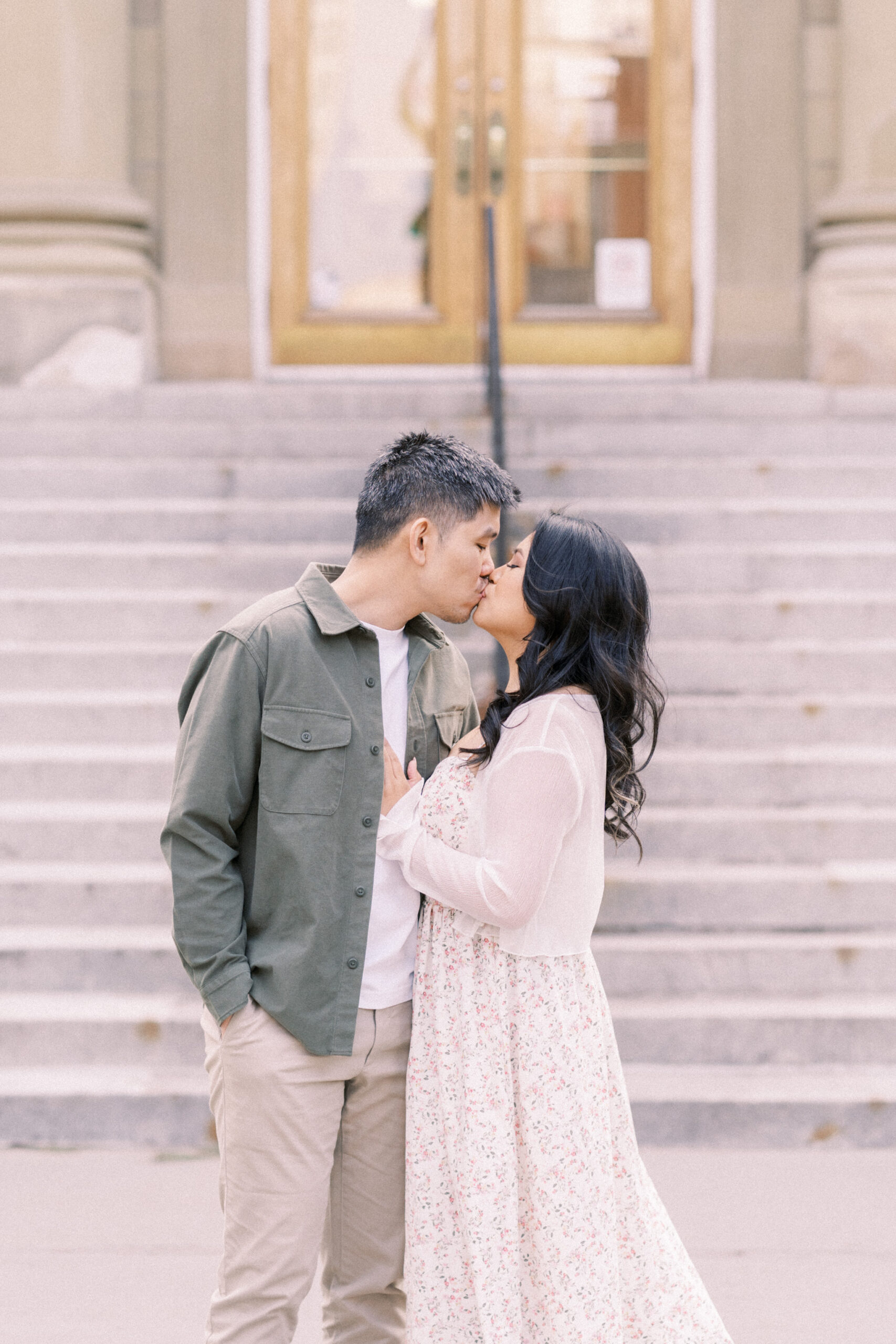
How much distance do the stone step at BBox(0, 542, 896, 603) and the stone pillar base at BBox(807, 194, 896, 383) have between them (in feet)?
6.33

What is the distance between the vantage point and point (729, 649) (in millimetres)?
5207

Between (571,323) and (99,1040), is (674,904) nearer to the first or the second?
(99,1040)

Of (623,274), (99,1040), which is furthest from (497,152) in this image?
(99,1040)

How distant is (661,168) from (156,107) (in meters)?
2.88

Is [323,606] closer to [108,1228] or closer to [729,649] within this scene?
[108,1228]

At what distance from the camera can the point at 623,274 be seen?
796cm

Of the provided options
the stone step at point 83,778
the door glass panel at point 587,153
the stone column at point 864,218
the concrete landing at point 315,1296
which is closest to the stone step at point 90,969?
the concrete landing at point 315,1296

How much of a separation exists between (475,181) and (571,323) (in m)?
1.00

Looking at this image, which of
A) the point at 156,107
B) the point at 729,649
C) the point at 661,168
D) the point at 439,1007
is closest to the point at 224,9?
the point at 156,107

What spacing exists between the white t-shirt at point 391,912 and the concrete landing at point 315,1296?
1.10 meters

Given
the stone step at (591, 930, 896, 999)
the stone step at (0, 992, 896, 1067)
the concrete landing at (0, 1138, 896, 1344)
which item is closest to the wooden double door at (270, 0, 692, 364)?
the stone step at (591, 930, 896, 999)

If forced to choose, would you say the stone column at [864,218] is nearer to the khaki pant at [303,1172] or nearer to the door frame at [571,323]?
the door frame at [571,323]

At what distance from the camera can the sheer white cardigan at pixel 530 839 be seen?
221 cm

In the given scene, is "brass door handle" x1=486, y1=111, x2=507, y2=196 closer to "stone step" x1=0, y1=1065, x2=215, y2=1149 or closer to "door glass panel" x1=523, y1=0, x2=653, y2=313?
"door glass panel" x1=523, y1=0, x2=653, y2=313
